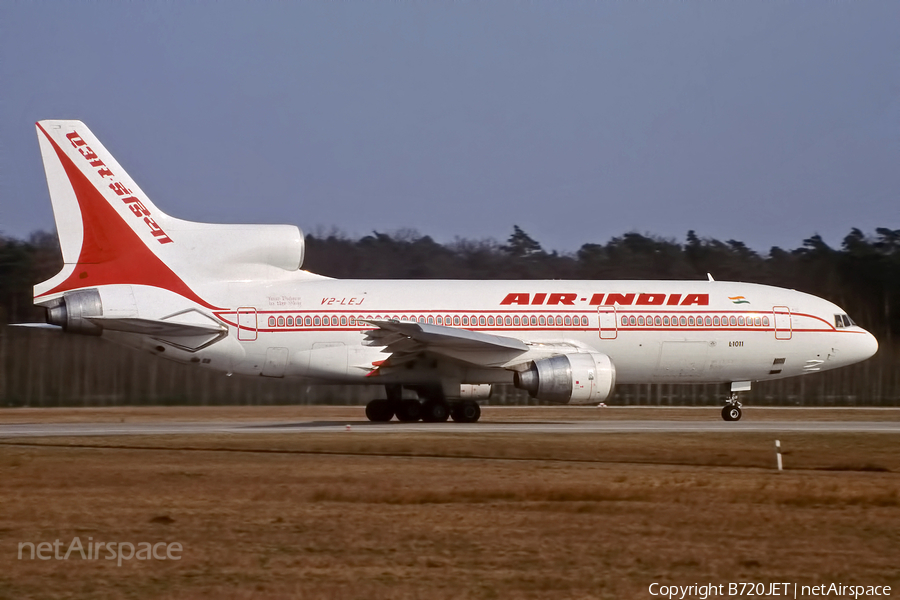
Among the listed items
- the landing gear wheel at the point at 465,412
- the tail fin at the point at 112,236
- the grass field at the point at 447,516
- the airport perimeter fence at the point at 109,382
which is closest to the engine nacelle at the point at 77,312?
the tail fin at the point at 112,236

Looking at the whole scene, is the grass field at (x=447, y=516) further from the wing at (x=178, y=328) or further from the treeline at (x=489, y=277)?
the treeline at (x=489, y=277)

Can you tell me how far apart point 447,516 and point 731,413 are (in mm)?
18458

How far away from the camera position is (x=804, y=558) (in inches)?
354

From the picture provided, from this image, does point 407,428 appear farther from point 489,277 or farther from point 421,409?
point 489,277

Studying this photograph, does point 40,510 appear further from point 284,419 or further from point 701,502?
point 284,419

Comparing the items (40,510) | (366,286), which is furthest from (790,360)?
(40,510)

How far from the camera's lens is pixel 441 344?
2448 centimetres

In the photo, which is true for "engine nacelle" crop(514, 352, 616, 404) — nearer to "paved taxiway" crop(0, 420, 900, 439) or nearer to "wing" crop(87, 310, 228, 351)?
"paved taxiway" crop(0, 420, 900, 439)

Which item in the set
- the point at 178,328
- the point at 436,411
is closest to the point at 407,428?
the point at 436,411

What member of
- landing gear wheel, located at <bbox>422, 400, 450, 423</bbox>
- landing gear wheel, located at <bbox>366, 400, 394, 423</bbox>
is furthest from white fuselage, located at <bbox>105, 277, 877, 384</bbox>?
landing gear wheel, located at <bbox>366, 400, 394, 423</bbox>

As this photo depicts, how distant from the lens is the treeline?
108 feet

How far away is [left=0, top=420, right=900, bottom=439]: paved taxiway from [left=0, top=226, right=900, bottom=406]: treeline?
19.6 ft

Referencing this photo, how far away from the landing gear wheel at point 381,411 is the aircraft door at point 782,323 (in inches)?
411

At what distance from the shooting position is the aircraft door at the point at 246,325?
25.0m
